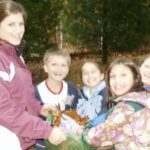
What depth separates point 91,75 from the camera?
319 centimetres

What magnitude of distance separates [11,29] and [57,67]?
3.08 ft

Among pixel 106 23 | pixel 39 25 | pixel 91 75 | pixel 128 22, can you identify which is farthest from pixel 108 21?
pixel 91 75

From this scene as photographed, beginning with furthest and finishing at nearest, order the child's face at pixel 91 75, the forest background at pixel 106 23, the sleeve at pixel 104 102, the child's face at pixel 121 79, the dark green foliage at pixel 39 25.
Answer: the forest background at pixel 106 23 < the dark green foliage at pixel 39 25 < the child's face at pixel 91 75 < the sleeve at pixel 104 102 < the child's face at pixel 121 79

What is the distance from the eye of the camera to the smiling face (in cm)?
226

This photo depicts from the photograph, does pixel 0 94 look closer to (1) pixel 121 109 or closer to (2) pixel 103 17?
(1) pixel 121 109

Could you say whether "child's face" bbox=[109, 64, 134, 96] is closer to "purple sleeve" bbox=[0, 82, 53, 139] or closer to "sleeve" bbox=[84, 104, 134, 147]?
"sleeve" bbox=[84, 104, 134, 147]

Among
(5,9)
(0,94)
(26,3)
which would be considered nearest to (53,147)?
(0,94)

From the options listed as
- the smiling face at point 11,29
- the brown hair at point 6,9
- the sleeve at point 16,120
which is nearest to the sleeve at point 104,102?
the sleeve at point 16,120

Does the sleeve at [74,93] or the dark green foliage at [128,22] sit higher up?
the dark green foliage at [128,22]

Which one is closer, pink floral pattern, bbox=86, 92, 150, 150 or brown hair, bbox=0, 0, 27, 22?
pink floral pattern, bbox=86, 92, 150, 150

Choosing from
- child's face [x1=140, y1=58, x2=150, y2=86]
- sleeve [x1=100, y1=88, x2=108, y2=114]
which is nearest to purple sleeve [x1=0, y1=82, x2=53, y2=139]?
sleeve [x1=100, y1=88, x2=108, y2=114]

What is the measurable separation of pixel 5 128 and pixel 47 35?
6354 mm

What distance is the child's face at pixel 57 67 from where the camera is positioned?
3064 mm

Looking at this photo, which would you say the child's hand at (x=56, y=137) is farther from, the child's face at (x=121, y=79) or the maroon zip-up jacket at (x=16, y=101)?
the child's face at (x=121, y=79)
